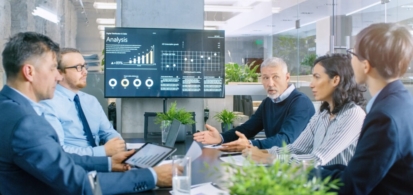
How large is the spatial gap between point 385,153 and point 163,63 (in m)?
2.57

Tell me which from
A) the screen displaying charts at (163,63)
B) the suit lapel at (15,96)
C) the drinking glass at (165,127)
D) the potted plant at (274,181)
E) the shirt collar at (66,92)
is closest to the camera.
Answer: the potted plant at (274,181)

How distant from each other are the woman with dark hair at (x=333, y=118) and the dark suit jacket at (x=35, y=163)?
0.63 metres

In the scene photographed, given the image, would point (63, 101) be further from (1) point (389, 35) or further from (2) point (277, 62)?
(1) point (389, 35)

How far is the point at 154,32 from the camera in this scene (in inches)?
149

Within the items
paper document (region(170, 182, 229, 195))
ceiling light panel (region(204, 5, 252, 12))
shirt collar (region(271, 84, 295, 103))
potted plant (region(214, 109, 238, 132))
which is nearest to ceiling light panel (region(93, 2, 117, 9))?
ceiling light panel (region(204, 5, 252, 12))

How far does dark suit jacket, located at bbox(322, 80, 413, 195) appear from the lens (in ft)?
4.78

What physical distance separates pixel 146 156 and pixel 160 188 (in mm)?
313

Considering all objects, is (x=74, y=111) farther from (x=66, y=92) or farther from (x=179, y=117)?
(x=179, y=117)

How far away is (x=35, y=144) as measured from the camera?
1663mm

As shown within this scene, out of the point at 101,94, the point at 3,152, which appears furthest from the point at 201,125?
the point at 3,152

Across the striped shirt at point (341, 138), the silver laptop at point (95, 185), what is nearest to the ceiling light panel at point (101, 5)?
the striped shirt at point (341, 138)

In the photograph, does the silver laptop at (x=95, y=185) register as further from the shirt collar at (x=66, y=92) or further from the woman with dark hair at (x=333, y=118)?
the shirt collar at (x=66, y=92)

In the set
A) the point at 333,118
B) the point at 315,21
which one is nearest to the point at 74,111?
the point at 333,118

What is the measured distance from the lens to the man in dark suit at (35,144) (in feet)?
5.48
